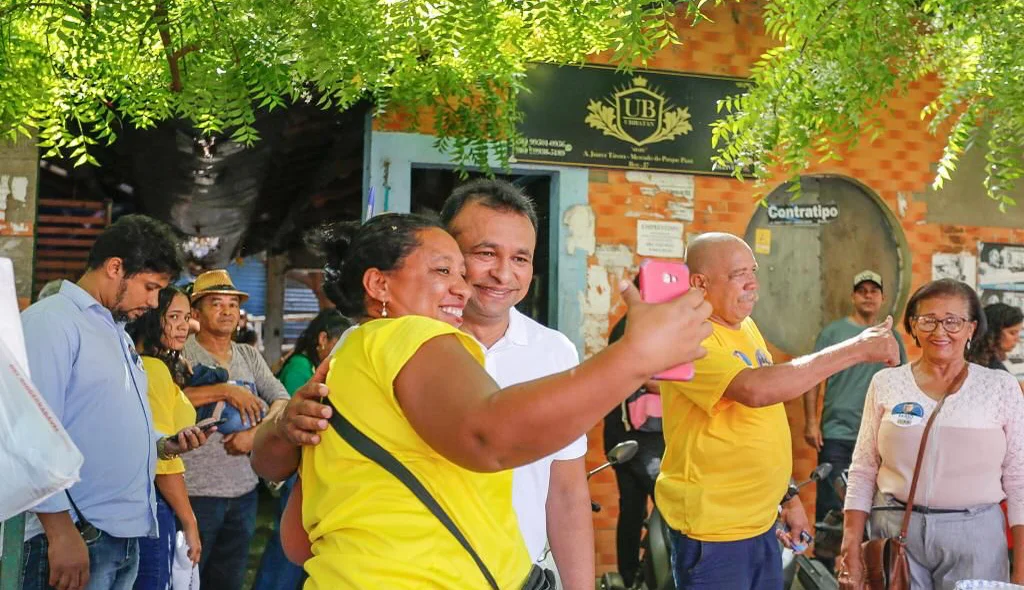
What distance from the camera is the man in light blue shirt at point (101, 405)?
10.7 ft

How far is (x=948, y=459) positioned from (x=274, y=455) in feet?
8.83

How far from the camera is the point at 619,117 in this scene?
724 centimetres

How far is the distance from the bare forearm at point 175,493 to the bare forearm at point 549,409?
10.3 feet

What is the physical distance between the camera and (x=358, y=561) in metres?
1.72

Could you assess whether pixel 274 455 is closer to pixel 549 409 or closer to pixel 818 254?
pixel 549 409

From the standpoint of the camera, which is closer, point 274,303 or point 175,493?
point 175,493

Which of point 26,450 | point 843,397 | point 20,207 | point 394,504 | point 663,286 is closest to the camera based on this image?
point 663,286

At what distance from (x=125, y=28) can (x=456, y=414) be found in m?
3.54

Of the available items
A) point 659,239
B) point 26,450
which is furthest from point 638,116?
point 26,450

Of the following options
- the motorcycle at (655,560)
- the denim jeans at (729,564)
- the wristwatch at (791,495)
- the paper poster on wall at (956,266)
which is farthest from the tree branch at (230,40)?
the paper poster on wall at (956,266)

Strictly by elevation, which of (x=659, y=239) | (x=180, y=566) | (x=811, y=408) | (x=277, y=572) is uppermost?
(x=659, y=239)

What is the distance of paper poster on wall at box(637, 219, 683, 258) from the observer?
721cm

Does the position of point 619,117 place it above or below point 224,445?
above

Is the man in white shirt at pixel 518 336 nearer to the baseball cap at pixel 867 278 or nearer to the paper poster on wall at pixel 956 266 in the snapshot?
the baseball cap at pixel 867 278
